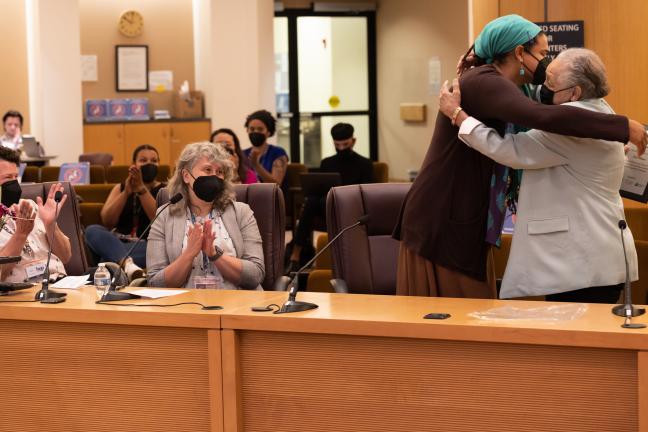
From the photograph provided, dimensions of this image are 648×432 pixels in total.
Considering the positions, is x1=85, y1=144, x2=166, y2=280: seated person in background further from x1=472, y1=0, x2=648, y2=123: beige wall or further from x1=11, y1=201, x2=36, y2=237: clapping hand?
A: x1=472, y1=0, x2=648, y2=123: beige wall

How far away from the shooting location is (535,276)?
3.26 meters

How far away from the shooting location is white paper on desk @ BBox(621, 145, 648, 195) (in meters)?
3.38

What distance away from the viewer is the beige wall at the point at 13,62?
563 inches

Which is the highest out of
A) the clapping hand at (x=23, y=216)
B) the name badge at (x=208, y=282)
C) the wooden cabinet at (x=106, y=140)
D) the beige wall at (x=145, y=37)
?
the beige wall at (x=145, y=37)

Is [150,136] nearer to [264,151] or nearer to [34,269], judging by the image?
[264,151]

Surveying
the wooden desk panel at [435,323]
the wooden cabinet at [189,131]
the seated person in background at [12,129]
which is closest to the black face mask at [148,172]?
the wooden desk panel at [435,323]

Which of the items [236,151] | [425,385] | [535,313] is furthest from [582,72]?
[236,151]

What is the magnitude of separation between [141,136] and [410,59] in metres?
4.25

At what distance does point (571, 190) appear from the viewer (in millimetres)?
3205

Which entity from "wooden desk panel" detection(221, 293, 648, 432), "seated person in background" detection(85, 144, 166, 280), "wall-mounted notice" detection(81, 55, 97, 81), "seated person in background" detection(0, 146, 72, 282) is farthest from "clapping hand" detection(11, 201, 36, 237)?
"wall-mounted notice" detection(81, 55, 97, 81)

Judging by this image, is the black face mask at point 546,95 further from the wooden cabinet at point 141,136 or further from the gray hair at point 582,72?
the wooden cabinet at point 141,136

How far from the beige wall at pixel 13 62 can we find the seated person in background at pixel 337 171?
679 cm

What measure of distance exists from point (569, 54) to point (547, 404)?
1.17m

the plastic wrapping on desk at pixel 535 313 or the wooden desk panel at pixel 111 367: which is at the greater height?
the plastic wrapping on desk at pixel 535 313
